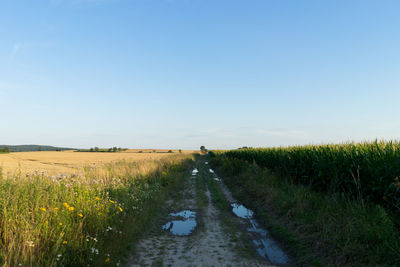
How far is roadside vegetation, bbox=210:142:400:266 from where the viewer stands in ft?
15.6

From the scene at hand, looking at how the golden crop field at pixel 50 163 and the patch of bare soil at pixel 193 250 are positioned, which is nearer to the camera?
the patch of bare soil at pixel 193 250

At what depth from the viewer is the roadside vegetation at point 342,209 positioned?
4.75m

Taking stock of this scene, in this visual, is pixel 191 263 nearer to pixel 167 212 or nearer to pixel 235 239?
pixel 235 239

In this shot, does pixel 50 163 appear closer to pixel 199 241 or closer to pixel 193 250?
pixel 199 241

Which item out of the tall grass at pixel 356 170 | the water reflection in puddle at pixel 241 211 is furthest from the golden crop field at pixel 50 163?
the tall grass at pixel 356 170

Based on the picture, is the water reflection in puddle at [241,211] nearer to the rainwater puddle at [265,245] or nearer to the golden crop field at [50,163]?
the rainwater puddle at [265,245]

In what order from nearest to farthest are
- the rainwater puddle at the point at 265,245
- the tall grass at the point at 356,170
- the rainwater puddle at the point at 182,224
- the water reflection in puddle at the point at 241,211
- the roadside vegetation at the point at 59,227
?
the roadside vegetation at the point at 59,227 < the rainwater puddle at the point at 265,245 < the tall grass at the point at 356,170 < the rainwater puddle at the point at 182,224 < the water reflection in puddle at the point at 241,211

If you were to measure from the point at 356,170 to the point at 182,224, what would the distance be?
6.08 meters

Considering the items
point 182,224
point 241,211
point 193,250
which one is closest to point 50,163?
point 182,224

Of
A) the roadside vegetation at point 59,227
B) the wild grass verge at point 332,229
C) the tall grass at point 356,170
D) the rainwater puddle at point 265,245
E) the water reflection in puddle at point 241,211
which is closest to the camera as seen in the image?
the roadside vegetation at point 59,227

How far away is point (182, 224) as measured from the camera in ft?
24.2

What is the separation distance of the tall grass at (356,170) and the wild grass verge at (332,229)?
1.46 ft


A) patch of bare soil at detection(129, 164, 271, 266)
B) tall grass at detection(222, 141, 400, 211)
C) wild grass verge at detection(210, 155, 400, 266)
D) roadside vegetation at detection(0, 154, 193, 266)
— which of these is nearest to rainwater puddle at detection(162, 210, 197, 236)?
patch of bare soil at detection(129, 164, 271, 266)

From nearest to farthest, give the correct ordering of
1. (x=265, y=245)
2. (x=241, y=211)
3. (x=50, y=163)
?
(x=265, y=245)
(x=241, y=211)
(x=50, y=163)
